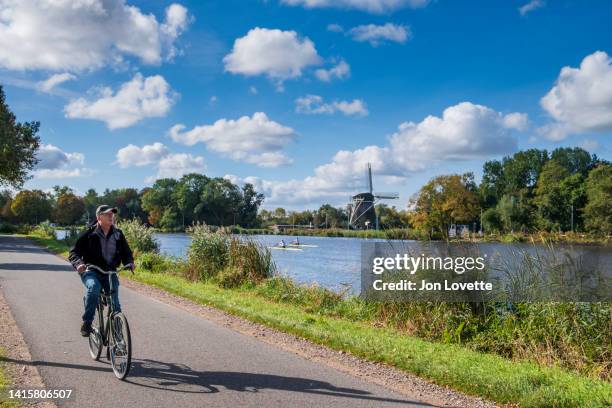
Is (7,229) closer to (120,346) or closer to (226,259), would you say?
(226,259)

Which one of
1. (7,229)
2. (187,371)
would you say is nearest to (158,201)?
(7,229)

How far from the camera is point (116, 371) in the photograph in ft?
20.4

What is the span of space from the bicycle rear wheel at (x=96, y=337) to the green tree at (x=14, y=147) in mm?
35944

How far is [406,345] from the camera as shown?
8.24 metres

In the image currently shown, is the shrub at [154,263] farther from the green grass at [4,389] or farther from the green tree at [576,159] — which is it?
the green tree at [576,159]

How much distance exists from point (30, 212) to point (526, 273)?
94.2 metres

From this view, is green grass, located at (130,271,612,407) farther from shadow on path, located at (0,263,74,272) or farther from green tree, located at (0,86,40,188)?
green tree, located at (0,86,40,188)

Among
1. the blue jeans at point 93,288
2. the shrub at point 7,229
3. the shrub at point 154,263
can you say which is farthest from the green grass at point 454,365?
the shrub at point 7,229

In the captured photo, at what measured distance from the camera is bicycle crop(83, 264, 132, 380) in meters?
6.05

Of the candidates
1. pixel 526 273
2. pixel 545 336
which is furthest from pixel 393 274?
pixel 545 336

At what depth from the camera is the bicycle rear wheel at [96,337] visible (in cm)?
680

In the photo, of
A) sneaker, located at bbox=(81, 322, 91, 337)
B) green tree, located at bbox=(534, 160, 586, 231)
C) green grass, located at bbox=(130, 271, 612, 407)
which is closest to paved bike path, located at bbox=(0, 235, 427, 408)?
sneaker, located at bbox=(81, 322, 91, 337)

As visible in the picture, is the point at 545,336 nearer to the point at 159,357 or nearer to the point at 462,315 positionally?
the point at 462,315

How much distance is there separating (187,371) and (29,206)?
9380 centimetres
